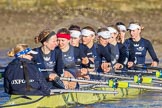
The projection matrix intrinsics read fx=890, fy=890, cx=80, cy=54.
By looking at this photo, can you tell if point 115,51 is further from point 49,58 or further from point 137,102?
point 49,58

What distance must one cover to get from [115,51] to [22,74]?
569 centimetres

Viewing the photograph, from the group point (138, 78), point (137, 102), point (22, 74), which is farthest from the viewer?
point (137, 102)

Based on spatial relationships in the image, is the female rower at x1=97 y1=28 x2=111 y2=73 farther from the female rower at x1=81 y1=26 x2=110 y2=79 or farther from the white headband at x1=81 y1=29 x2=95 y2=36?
the white headband at x1=81 y1=29 x2=95 y2=36

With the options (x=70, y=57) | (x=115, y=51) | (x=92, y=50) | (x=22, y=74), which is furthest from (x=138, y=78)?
(x=22, y=74)

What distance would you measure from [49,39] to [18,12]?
24333mm

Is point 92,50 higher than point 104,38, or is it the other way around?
point 104,38

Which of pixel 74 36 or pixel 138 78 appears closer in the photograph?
pixel 138 78

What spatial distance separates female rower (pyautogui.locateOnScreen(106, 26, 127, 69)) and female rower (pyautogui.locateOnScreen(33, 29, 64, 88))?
9.92 feet

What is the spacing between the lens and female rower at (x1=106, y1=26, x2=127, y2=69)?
75.3 feet

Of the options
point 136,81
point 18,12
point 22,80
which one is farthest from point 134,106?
point 18,12

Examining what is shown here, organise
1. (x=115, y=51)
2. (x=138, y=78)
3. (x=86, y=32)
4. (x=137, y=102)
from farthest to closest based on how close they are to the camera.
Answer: (x=115, y=51)
(x=86, y=32)
(x=137, y=102)
(x=138, y=78)

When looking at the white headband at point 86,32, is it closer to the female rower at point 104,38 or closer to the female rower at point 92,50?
the female rower at point 92,50

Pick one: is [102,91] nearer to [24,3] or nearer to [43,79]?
[43,79]

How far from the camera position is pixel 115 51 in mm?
23188
